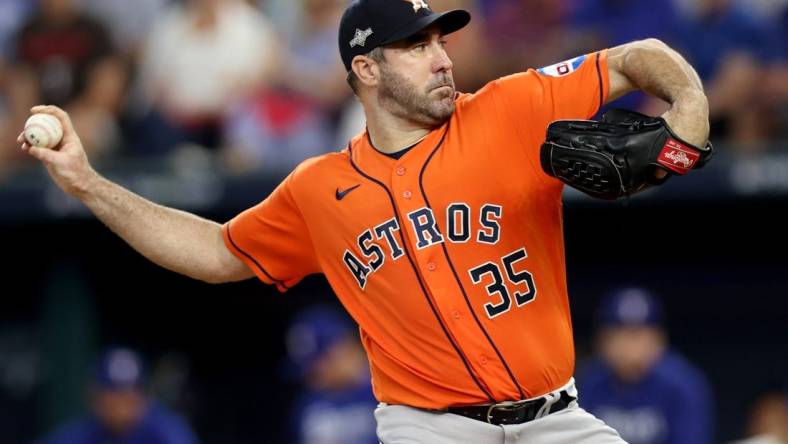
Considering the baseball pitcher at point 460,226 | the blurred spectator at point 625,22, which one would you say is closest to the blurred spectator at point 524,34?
the blurred spectator at point 625,22

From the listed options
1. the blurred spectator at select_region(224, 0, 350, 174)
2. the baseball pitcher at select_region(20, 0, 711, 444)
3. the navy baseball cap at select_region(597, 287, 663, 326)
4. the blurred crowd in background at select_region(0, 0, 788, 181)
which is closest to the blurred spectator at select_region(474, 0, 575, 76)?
the blurred crowd in background at select_region(0, 0, 788, 181)

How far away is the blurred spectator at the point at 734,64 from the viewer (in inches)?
303

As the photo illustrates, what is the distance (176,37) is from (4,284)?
1.87 m

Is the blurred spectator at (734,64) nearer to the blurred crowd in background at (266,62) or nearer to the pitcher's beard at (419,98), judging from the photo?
the blurred crowd in background at (266,62)

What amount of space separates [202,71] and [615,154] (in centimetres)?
502

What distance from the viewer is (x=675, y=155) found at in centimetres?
383

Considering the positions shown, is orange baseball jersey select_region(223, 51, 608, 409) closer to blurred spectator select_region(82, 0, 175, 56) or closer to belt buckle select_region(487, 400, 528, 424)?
belt buckle select_region(487, 400, 528, 424)

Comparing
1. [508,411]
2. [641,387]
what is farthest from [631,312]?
[508,411]

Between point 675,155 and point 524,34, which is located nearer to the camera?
point 675,155

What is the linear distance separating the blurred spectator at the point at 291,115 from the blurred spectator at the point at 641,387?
6.23 ft

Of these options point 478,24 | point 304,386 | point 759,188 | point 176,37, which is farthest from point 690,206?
point 176,37

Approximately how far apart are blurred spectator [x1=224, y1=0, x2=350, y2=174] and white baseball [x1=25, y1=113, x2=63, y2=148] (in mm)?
3620

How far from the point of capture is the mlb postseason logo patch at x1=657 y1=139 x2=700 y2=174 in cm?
382

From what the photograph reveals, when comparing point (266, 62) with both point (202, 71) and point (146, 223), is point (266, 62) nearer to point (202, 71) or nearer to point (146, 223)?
point (202, 71)
